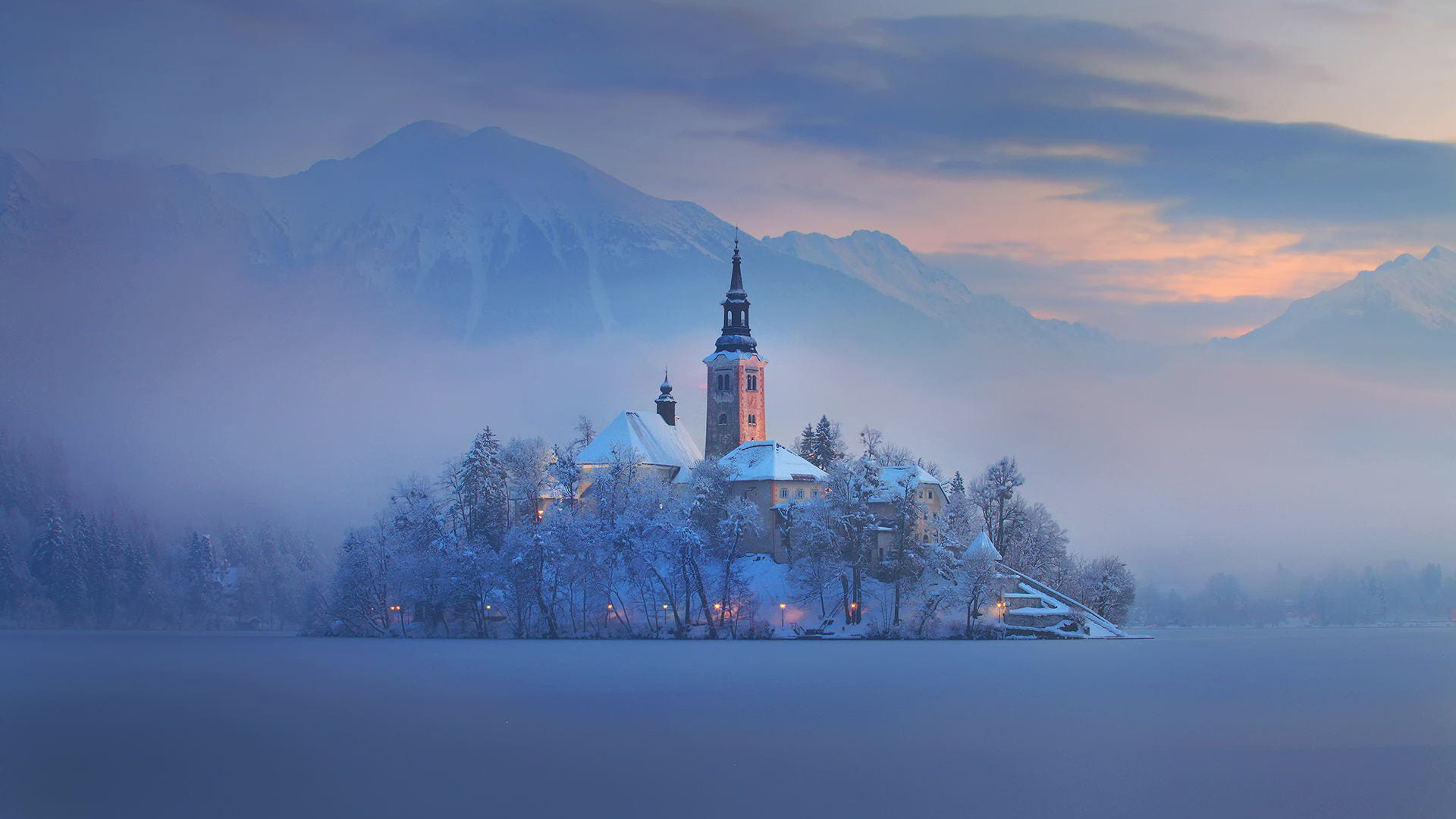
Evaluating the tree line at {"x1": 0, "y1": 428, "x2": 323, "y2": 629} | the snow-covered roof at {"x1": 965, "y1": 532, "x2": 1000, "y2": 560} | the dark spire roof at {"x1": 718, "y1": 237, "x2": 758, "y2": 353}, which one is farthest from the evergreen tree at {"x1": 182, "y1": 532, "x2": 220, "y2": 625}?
the snow-covered roof at {"x1": 965, "y1": 532, "x2": 1000, "y2": 560}

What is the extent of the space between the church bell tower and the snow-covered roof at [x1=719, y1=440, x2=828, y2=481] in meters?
12.8

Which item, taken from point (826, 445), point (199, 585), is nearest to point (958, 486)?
point (826, 445)

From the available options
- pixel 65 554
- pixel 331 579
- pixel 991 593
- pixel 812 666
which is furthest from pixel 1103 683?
pixel 65 554

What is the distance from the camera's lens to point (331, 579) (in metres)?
113

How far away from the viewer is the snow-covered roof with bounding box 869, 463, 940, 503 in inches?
4163

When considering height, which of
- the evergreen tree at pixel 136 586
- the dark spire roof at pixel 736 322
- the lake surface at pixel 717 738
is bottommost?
the lake surface at pixel 717 738

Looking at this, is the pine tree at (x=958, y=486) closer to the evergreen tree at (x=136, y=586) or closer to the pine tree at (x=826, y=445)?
the pine tree at (x=826, y=445)

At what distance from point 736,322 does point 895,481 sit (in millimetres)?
34127

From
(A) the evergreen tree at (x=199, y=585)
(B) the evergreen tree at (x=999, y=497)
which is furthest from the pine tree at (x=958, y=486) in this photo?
(A) the evergreen tree at (x=199, y=585)

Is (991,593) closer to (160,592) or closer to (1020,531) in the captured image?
(1020,531)

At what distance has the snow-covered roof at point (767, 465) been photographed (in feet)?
377

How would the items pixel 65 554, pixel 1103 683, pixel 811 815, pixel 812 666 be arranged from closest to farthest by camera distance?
pixel 811 815 → pixel 1103 683 → pixel 812 666 → pixel 65 554

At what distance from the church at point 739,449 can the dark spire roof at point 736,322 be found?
0.07 metres

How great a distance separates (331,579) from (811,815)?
8681 cm
